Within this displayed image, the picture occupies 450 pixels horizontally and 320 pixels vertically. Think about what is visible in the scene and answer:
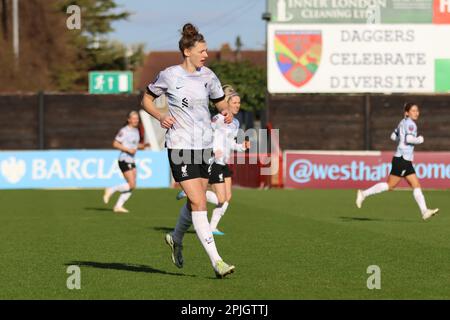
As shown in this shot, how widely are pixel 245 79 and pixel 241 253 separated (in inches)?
2353

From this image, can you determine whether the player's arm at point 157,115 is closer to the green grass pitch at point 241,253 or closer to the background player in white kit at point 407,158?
the green grass pitch at point 241,253

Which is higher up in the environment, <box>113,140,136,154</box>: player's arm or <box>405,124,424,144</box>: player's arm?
<box>405,124,424,144</box>: player's arm

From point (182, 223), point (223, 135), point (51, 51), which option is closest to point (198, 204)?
point (182, 223)

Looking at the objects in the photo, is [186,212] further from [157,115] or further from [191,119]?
[157,115]

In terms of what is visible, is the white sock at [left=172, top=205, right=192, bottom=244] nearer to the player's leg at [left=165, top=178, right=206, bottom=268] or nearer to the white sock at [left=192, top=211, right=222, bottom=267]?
the player's leg at [left=165, top=178, right=206, bottom=268]

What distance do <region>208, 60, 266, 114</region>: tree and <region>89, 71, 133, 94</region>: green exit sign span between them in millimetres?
22018

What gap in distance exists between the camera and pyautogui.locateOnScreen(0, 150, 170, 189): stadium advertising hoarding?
3344 cm

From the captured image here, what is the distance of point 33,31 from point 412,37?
2889cm

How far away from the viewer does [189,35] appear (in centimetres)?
1066

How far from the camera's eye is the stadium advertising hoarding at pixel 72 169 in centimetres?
3344

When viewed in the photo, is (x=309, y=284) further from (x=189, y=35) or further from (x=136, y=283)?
(x=189, y=35)

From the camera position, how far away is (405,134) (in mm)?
18938

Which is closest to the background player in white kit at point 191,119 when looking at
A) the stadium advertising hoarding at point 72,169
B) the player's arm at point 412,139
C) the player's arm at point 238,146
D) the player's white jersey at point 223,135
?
the player's arm at point 238,146

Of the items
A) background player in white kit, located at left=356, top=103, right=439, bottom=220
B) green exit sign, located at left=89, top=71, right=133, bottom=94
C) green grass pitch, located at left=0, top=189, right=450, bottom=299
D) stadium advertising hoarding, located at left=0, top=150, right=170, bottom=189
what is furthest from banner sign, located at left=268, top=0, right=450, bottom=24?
background player in white kit, located at left=356, top=103, right=439, bottom=220
